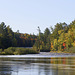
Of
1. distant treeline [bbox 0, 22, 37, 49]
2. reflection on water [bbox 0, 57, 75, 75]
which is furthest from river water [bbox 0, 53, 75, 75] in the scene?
distant treeline [bbox 0, 22, 37, 49]

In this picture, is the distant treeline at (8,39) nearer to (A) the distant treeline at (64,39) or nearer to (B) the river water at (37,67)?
(A) the distant treeline at (64,39)

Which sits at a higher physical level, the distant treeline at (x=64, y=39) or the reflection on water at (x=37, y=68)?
the distant treeline at (x=64, y=39)

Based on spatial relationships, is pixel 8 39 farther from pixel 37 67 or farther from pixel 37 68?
pixel 37 68

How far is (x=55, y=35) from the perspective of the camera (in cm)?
12200

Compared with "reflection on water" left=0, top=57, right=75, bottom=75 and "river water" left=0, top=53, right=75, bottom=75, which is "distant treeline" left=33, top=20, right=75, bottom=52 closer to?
"river water" left=0, top=53, right=75, bottom=75

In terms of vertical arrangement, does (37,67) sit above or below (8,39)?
below

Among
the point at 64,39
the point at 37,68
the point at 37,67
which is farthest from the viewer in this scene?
the point at 64,39

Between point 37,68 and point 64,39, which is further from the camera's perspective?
point 64,39

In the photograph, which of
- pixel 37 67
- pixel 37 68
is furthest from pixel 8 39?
pixel 37 68

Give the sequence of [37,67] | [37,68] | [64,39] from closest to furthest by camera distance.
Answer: [37,68] < [37,67] < [64,39]

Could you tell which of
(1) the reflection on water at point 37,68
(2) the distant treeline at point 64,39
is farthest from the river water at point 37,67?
(2) the distant treeline at point 64,39

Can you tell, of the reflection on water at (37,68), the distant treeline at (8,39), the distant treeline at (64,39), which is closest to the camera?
the reflection on water at (37,68)

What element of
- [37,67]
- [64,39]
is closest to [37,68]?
[37,67]

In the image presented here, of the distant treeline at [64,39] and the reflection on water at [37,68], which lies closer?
the reflection on water at [37,68]
